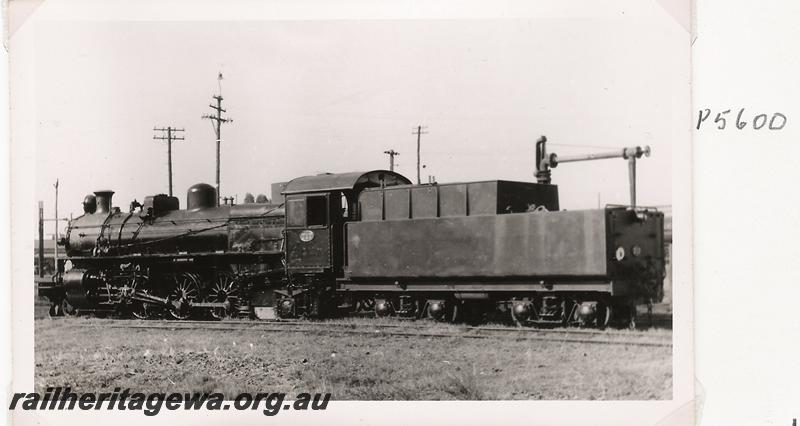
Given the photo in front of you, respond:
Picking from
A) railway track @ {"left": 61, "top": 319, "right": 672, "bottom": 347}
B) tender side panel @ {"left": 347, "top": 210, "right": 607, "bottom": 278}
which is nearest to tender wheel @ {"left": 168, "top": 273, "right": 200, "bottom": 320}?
railway track @ {"left": 61, "top": 319, "right": 672, "bottom": 347}

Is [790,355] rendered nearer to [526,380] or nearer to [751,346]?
[751,346]

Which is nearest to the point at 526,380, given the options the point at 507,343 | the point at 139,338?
the point at 507,343

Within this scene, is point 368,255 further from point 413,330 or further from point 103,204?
point 103,204

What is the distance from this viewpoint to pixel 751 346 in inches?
269

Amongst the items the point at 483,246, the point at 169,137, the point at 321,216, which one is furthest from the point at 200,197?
the point at 483,246

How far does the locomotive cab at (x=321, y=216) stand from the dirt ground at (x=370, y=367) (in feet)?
6.08

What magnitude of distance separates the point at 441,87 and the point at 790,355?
13.8 ft

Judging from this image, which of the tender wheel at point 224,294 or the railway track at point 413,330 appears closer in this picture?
the railway track at point 413,330

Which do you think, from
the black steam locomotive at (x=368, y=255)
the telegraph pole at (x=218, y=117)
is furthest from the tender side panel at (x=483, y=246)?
the telegraph pole at (x=218, y=117)

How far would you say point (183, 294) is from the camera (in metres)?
11.9

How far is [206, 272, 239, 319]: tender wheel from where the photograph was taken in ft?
38.0

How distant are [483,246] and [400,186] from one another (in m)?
1.66

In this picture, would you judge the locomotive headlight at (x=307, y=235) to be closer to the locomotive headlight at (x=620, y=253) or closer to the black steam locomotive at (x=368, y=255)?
the black steam locomotive at (x=368, y=255)

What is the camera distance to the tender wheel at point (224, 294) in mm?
11586
